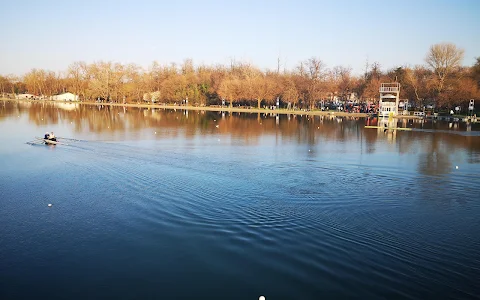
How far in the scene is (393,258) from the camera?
862cm

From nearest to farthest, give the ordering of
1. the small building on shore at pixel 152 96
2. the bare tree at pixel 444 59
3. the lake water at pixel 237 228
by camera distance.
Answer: the lake water at pixel 237 228 → the bare tree at pixel 444 59 → the small building on shore at pixel 152 96

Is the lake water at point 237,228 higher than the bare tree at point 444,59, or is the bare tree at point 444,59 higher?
the bare tree at point 444,59

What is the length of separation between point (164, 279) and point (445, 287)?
6166mm

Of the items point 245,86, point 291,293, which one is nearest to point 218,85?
point 245,86

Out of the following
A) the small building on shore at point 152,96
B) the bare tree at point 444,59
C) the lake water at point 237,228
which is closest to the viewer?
the lake water at point 237,228

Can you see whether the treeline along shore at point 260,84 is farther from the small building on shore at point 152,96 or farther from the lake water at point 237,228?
the lake water at point 237,228

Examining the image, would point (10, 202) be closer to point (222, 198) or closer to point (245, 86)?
point (222, 198)

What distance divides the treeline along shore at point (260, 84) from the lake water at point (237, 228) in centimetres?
4991

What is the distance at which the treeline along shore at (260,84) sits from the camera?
199 feet

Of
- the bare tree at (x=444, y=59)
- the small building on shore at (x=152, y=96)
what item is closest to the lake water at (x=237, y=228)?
the bare tree at (x=444, y=59)

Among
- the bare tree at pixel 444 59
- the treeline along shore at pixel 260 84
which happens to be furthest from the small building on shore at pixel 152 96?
the bare tree at pixel 444 59

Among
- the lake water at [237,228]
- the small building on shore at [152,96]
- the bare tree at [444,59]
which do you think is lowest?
the lake water at [237,228]

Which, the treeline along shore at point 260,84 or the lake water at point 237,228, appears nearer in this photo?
the lake water at point 237,228

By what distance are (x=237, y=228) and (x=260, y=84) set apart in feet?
213
